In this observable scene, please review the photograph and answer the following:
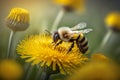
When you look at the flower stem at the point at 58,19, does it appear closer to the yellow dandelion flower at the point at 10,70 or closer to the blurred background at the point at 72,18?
the blurred background at the point at 72,18

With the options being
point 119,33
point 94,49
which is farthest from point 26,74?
point 119,33

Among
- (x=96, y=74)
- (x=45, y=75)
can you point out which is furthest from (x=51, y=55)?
(x=96, y=74)

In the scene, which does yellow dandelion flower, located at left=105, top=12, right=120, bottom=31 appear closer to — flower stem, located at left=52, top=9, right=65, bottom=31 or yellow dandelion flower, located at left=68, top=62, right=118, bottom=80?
flower stem, located at left=52, top=9, right=65, bottom=31

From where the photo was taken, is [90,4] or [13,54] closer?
[13,54]

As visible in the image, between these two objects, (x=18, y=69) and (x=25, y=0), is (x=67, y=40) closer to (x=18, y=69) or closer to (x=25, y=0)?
(x=18, y=69)

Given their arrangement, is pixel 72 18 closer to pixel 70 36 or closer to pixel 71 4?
pixel 71 4

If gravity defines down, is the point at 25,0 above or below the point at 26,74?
above
